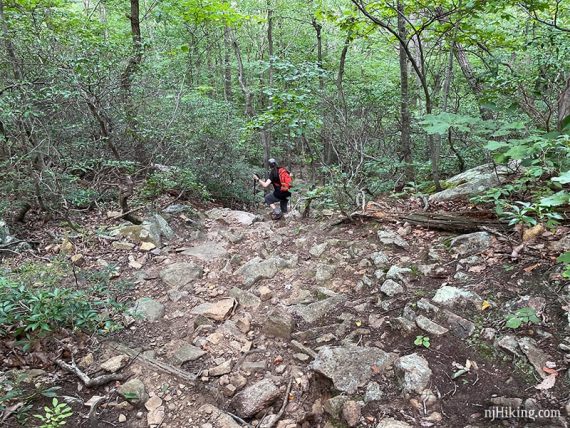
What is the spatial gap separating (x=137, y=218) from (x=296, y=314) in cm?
389

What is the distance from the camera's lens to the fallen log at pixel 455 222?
406cm

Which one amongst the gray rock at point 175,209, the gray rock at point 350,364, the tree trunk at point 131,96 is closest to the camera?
the gray rock at point 350,364

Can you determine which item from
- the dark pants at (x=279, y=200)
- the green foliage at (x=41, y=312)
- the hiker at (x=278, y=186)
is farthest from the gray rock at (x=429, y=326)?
the dark pants at (x=279, y=200)

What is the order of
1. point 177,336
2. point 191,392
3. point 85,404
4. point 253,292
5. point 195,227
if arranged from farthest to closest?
point 195,227 < point 253,292 < point 177,336 < point 191,392 < point 85,404

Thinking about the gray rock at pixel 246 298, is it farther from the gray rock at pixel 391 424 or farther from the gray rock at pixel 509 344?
the gray rock at pixel 509 344

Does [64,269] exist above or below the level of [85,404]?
above

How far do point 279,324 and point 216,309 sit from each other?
0.86m

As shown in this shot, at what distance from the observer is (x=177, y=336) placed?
3928 millimetres

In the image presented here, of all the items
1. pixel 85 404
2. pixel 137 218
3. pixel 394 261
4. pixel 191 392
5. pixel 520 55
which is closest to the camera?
pixel 85 404

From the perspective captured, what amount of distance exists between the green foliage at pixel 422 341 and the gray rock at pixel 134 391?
7.66ft

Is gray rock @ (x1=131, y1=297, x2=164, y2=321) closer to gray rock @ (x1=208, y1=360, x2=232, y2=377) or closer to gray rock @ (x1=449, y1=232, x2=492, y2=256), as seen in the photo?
gray rock @ (x1=208, y1=360, x2=232, y2=377)

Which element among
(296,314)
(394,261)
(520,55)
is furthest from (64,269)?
(520,55)

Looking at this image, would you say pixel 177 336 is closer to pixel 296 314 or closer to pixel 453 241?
pixel 296 314

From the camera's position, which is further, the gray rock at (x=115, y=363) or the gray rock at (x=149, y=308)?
the gray rock at (x=149, y=308)
